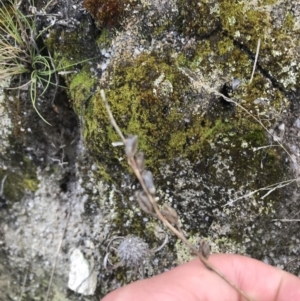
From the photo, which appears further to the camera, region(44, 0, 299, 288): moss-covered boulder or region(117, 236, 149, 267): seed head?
region(117, 236, 149, 267): seed head

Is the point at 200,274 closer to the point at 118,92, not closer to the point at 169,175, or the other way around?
the point at 169,175

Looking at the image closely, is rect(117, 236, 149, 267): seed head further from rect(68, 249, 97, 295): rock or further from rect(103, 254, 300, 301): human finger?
rect(103, 254, 300, 301): human finger

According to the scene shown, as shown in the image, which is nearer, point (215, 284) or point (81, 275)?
point (215, 284)

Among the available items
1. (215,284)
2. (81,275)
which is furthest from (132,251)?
(215,284)

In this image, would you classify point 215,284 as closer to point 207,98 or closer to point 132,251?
point 132,251

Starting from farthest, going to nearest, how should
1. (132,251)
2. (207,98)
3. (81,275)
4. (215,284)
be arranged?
(81,275) → (132,251) → (207,98) → (215,284)

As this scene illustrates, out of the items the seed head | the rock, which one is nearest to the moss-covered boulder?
the seed head

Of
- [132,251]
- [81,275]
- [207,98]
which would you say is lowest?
[81,275]

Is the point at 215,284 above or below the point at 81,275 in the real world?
above

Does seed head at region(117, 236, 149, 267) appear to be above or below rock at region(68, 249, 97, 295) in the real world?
above

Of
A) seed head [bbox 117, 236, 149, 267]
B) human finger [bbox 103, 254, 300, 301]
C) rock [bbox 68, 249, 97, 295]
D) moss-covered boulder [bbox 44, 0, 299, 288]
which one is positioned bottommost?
rock [bbox 68, 249, 97, 295]

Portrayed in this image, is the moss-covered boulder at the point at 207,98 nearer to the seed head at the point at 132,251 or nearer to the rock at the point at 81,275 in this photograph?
the seed head at the point at 132,251

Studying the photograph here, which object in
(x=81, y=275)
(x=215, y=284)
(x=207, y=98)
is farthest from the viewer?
(x=81, y=275)
